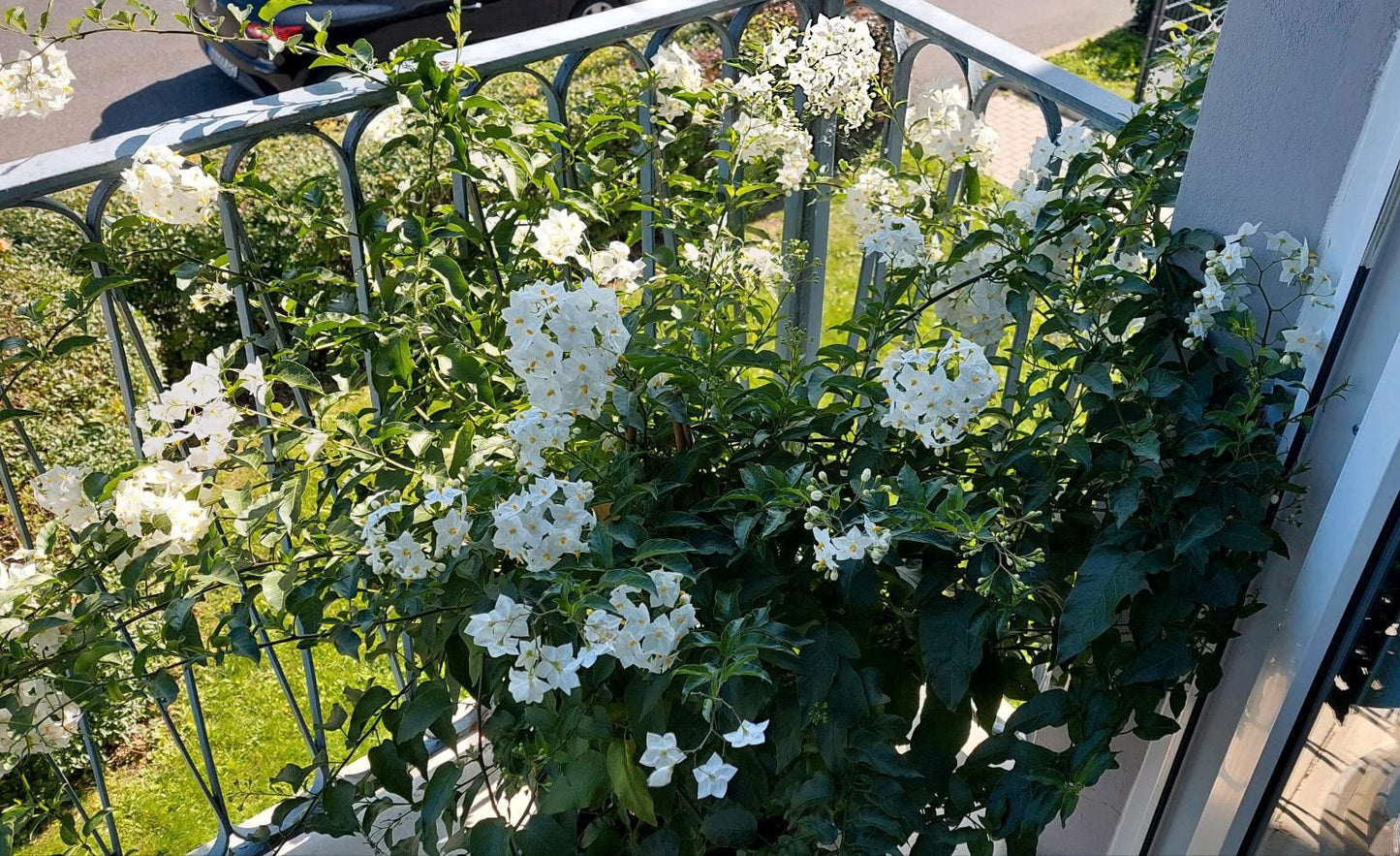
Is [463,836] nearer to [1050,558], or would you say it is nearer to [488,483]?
[488,483]

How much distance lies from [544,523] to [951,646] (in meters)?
0.48

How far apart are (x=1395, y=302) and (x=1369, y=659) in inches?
18.0

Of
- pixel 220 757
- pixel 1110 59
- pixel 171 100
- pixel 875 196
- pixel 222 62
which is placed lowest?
pixel 220 757

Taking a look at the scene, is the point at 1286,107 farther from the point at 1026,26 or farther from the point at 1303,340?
the point at 1026,26

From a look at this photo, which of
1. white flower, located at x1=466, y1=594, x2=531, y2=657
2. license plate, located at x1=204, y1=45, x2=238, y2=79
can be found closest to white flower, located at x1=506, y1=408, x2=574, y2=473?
white flower, located at x1=466, y1=594, x2=531, y2=657

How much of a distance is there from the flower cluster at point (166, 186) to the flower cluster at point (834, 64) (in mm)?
792

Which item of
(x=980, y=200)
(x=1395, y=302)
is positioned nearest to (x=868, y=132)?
(x=980, y=200)

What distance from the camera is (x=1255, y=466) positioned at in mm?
1259

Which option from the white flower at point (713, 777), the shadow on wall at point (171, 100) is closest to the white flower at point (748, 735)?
the white flower at point (713, 777)

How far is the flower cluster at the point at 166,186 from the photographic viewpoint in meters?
1.29

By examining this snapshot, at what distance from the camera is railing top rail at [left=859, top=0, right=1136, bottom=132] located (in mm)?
1540

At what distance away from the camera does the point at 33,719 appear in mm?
1397

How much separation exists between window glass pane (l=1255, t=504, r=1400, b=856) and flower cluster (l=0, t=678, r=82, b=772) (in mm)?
1535

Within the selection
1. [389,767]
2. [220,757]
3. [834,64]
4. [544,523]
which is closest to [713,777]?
[544,523]
